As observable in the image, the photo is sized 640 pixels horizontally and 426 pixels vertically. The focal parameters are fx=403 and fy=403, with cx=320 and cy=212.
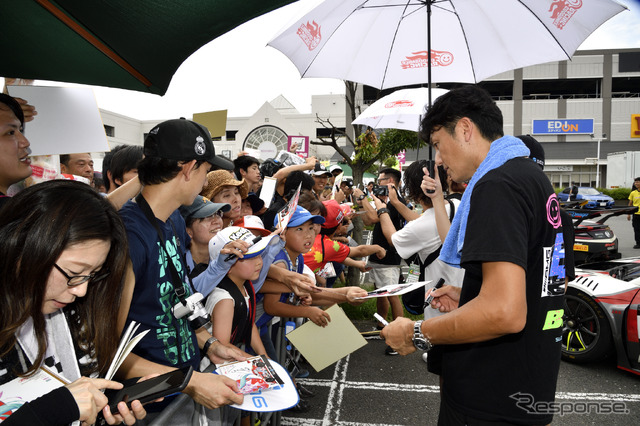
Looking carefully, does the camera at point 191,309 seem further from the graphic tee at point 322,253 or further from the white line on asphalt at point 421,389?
the white line on asphalt at point 421,389

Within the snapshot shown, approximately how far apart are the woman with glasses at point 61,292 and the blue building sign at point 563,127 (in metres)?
45.3

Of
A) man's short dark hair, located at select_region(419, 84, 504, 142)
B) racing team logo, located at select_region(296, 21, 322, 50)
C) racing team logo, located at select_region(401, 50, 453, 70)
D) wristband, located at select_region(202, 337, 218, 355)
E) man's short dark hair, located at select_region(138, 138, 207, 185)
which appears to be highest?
racing team logo, located at select_region(296, 21, 322, 50)

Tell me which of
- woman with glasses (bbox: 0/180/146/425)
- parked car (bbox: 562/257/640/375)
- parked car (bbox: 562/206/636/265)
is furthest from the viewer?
parked car (bbox: 562/206/636/265)

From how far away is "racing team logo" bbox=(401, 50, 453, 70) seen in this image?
482 centimetres

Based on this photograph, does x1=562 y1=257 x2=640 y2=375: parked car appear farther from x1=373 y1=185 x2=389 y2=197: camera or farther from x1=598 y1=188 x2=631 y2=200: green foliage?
x1=598 y1=188 x2=631 y2=200: green foliage

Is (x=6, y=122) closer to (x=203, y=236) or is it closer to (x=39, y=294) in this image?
(x=39, y=294)

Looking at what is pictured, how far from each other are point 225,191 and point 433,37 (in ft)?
10.2

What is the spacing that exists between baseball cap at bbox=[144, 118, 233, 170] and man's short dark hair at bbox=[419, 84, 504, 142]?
120cm

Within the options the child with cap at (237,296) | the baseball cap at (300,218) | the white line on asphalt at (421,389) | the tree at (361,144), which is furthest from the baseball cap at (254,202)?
the tree at (361,144)

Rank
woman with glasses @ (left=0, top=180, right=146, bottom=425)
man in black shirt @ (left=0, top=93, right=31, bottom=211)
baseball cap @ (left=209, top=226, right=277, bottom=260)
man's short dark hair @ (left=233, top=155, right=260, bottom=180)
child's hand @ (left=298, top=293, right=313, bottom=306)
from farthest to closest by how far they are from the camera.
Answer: man's short dark hair @ (left=233, top=155, right=260, bottom=180) → child's hand @ (left=298, top=293, right=313, bottom=306) → baseball cap @ (left=209, top=226, right=277, bottom=260) → man in black shirt @ (left=0, top=93, right=31, bottom=211) → woman with glasses @ (left=0, top=180, right=146, bottom=425)

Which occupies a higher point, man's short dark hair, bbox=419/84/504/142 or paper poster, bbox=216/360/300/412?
man's short dark hair, bbox=419/84/504/142

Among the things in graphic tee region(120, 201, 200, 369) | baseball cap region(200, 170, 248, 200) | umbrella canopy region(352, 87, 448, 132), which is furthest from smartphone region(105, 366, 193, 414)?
umbrella canopy region(352, 87, 448, 132)

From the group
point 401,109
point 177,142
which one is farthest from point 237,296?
point 401,109

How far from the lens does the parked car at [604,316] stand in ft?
14.0
